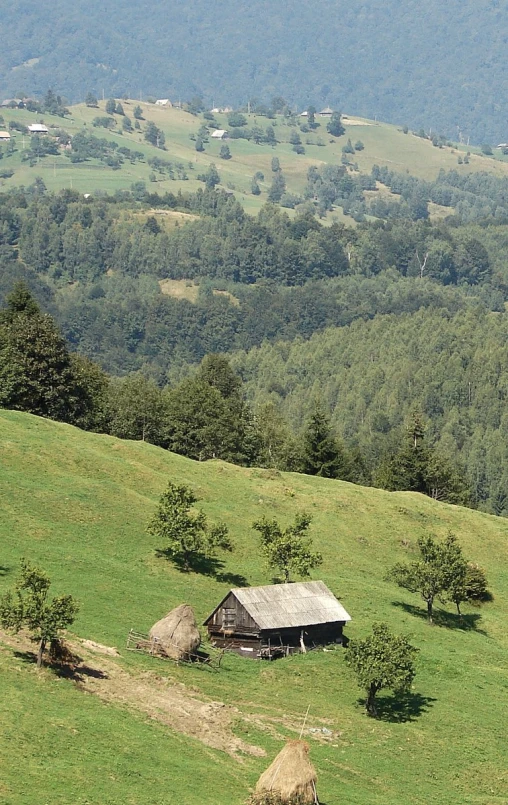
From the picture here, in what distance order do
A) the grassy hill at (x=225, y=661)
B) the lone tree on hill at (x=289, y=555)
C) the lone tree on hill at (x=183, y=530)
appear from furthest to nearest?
the lone tree on hill at (x=183, y=530), the lone tree on hill at (x=289, y=555), the grassy hill at (x=225, y=661)

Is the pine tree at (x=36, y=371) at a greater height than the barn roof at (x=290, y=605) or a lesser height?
greater

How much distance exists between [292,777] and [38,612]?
16733 millimetres

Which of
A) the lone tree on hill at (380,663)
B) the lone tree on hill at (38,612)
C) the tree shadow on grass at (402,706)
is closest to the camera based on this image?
the lone tree on hill at (38,612)

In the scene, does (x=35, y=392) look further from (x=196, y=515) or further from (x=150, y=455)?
(x=196, y=515)

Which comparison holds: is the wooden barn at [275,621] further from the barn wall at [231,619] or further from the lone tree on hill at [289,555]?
the lone tree on hill at [289,555]

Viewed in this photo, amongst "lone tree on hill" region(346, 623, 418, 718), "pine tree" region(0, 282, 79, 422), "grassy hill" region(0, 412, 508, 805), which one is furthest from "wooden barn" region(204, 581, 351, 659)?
"pine tree" region(0, 282, 79, 422)

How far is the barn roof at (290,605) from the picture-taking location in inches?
3115

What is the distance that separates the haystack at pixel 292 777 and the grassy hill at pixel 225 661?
7.39 ft

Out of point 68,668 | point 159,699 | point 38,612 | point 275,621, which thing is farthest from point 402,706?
point 38,612

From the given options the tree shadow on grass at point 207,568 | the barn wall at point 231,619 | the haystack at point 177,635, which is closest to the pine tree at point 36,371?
the tree shadow on grass at point 207,568

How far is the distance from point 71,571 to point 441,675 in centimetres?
2378

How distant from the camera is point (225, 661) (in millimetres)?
77000

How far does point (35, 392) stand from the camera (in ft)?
413

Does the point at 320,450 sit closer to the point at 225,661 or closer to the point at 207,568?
the point at 207,568
